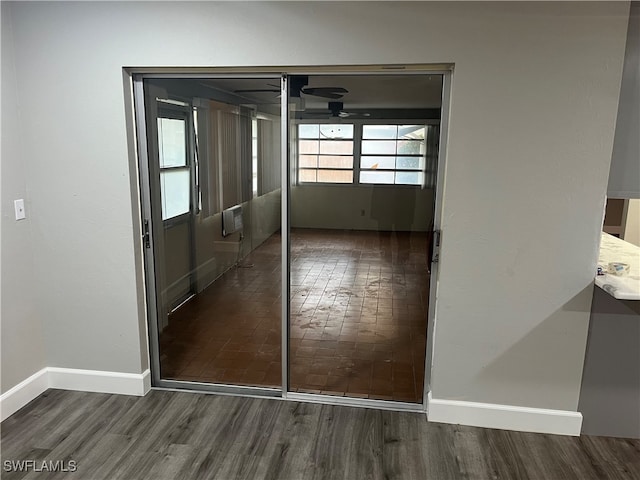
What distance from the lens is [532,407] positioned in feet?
8.57

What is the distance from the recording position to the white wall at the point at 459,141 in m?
2.25

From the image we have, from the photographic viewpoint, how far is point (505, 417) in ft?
8.61

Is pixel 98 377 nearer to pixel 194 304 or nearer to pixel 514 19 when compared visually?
pixel 194 304

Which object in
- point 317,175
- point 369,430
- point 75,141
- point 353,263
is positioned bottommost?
point 369,430

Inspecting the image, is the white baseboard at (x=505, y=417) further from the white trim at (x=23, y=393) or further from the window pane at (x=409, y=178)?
the white trim at (x=23, y=393)

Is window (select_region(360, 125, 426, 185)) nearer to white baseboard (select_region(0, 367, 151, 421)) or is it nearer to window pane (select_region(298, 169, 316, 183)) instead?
window pane (select_region(298, 169, 316, 183))

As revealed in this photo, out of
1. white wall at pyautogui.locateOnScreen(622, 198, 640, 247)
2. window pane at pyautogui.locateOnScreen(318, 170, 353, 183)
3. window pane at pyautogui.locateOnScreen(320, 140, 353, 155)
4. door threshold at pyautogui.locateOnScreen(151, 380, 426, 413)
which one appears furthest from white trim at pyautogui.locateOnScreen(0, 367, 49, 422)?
white wall at pyautogui.locateOnScreen(622, 198, 640, 247)

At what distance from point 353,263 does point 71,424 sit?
1.87 meters

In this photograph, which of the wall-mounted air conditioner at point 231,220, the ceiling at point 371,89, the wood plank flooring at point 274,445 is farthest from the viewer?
the wall-mounted air conditioner at point 231,220

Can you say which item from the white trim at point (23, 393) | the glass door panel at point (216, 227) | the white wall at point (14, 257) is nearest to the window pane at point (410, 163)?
the glass door panel at point (216, 227)

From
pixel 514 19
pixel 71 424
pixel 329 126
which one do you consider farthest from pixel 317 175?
pixel 71 424

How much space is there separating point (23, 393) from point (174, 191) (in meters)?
1.50

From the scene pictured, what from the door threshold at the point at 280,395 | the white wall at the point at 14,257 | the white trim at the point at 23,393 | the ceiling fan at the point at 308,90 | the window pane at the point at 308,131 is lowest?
the door threshold at the point at 280,395

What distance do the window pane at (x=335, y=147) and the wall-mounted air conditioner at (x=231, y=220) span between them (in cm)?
68
